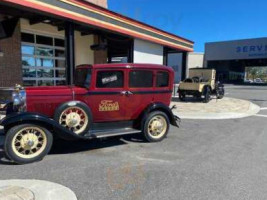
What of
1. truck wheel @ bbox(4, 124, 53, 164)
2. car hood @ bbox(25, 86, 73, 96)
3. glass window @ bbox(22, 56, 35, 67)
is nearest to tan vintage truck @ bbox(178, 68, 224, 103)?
glass window @ bbox(22, 56, 35, 67)

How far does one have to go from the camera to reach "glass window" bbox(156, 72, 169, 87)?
21.4 feet

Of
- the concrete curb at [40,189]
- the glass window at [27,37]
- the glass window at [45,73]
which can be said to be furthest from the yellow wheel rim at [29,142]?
the glass window at [45,73]

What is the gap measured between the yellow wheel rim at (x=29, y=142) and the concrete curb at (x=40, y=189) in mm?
894

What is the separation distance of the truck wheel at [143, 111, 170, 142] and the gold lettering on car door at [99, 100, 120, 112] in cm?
86

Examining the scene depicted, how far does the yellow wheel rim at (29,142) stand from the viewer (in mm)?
4695

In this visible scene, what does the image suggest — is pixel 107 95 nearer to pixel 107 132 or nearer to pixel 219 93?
pixel 107 132

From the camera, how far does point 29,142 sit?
187 inches

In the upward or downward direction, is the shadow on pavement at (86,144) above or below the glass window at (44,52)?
below

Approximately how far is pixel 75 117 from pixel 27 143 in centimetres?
106

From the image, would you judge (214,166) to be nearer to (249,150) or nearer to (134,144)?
(249,150)

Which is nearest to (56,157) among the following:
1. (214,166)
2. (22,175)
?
(22,175)

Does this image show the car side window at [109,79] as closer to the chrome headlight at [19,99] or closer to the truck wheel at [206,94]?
the chrome headlight at [19,99]

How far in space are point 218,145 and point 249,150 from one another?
0.70 meters

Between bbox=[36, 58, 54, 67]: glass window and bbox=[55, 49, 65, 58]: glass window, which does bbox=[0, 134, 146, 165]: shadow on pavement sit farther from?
bbox=[55, 49, 65, 58]: glass window
